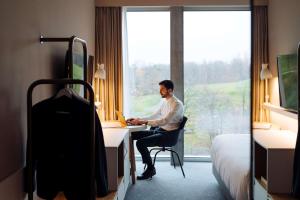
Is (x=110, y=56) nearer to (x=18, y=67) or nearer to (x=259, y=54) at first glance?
(x=18, y=67)

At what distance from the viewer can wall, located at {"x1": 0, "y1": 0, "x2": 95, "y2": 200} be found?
5.86 feet

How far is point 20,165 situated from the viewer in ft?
6.54

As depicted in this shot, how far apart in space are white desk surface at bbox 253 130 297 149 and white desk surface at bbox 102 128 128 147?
126 centimetres

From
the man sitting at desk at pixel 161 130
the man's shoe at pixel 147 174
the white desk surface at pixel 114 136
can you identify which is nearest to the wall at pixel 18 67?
the white desk surface at pixel 114 136

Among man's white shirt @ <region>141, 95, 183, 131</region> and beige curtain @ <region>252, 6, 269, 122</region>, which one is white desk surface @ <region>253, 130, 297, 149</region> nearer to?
beige curtain @ <region>252, 6, 269, 122</region>

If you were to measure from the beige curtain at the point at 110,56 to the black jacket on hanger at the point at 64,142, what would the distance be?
8.30ft

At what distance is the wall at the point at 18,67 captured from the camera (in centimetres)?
179

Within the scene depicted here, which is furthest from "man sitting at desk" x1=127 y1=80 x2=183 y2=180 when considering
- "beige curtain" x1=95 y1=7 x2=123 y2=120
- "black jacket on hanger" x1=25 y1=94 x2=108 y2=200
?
"black jacket on hanger" x1=25 y1=94 x2=108 y2=200

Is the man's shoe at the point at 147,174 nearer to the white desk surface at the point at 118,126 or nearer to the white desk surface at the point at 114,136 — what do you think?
the white desk surface at the point at 118,126

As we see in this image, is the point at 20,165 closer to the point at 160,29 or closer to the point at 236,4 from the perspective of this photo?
the point at 236,4

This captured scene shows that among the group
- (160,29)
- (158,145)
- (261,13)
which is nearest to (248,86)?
(261,13)

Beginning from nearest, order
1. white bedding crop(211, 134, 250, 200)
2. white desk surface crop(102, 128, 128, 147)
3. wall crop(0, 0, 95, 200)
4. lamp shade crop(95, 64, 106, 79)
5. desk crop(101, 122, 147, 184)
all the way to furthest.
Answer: wall crop(0, 0, 95, 200), white bedding crop(211, 134, 250, 200), white desk surface crop(102, 128, 128, 147), desk crop(101, 122, 147, 184), lamp shade crop(95, 64, 106, 79)

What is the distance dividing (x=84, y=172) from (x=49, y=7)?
1231 mm

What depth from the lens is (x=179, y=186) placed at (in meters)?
3.67
